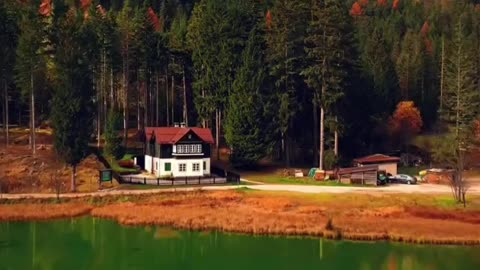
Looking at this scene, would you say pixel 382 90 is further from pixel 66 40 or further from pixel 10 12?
pixel 10 12

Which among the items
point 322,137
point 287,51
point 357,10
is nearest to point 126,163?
point 322,137

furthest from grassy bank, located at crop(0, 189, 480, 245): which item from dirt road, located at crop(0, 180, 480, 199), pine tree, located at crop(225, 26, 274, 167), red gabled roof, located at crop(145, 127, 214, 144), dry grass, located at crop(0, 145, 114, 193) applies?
pine tree, located at crop(225, 26, 274, 167)

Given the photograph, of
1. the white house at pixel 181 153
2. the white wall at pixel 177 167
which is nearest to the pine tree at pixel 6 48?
the white house at pixel 181 153

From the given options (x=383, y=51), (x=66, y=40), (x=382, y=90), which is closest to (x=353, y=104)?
(x=382, y=90)

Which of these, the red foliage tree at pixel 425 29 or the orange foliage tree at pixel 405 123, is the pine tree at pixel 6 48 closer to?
the orange foliage tree at pixel 405 123

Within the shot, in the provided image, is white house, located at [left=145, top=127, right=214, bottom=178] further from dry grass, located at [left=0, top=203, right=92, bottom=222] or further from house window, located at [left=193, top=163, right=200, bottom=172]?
dry grass, located at [left=0, top=203, right=92, bottom=222]

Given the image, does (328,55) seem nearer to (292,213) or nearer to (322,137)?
(322,137)
